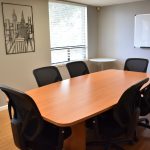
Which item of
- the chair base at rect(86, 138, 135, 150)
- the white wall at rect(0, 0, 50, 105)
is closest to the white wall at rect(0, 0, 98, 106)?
the white wall at rect(0, 0, 50, 105)

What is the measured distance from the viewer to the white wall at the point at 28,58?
3955 mm

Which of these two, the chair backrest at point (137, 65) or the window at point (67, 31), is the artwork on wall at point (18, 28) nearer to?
the window at point (67, 31)

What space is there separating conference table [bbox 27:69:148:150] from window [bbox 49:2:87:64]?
7.04 feet

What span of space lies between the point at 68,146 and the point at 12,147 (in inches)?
33.9

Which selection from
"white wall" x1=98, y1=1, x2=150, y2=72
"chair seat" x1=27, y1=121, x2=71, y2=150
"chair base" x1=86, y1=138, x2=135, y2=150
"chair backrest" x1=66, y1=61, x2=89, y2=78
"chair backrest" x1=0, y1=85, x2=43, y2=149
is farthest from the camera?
"white wall" x1=98, y1=1, x2=150, y2=72

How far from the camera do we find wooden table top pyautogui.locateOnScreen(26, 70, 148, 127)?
71.9 inches

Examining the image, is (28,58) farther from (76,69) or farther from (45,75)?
(45,75)

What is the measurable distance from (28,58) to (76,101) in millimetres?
2421

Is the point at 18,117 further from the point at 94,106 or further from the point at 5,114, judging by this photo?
the point at 5,114

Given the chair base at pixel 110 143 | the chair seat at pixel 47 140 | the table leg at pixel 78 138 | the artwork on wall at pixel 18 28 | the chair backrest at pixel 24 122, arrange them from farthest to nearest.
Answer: the artwork on wall at pixel 18 28
the chair base at pixel 110 143
the table leg at pixel 78 138
the chair seat at pixel 47 140
the chair backrest at pixel 24 122

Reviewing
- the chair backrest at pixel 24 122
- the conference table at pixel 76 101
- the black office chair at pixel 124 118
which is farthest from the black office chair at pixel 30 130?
the black office chair at pixel 124 118

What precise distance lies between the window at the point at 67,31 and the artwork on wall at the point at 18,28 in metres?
0.71

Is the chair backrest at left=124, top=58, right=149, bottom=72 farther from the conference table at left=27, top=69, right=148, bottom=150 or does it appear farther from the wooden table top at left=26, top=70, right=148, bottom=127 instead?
the conference table at left=27, top=69, right=148, bottom=150

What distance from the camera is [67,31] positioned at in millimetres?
5297
